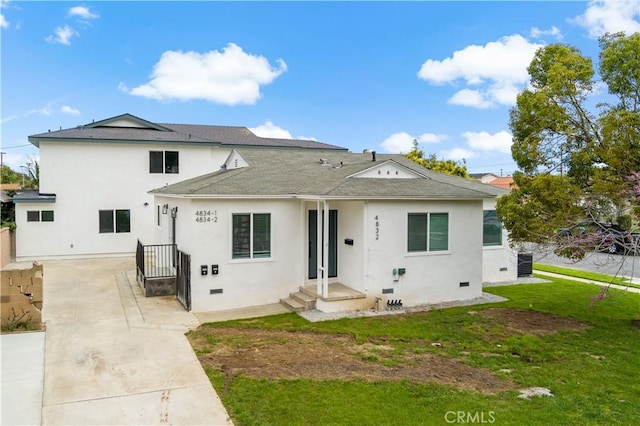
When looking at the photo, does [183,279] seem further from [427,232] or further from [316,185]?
[427,232]

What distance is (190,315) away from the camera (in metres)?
10.3

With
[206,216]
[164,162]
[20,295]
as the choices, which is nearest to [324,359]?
[206,216]

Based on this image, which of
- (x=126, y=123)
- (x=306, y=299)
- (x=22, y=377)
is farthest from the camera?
(x=126, y=123)

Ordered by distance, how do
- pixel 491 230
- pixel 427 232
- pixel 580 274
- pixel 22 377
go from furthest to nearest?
1. pixel 580 274
2. pixel 491 230
3. pixel 427 232
4. pixel 22 377

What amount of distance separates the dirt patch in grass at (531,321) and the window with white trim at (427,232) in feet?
6.95

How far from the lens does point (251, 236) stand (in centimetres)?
1141

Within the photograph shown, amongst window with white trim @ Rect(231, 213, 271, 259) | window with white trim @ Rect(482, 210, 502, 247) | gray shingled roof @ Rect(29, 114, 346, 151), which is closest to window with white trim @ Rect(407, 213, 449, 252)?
window with white trim @ Rect(482, 210, 502, 247)

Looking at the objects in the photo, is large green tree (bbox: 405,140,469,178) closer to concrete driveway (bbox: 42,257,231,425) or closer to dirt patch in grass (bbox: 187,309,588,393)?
dirt patch in grass (bbox: 187,309,588,393)

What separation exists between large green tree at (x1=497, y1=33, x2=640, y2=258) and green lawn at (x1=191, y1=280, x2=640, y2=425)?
7.17 feet

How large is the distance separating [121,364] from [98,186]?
14.8 m

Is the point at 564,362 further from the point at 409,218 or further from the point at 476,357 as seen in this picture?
the point at 409,218

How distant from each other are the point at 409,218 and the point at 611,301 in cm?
662

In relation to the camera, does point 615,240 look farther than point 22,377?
Yes

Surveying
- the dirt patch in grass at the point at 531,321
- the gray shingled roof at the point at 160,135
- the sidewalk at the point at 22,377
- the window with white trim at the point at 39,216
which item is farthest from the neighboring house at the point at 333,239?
the window with white trim at the point at 39,216
